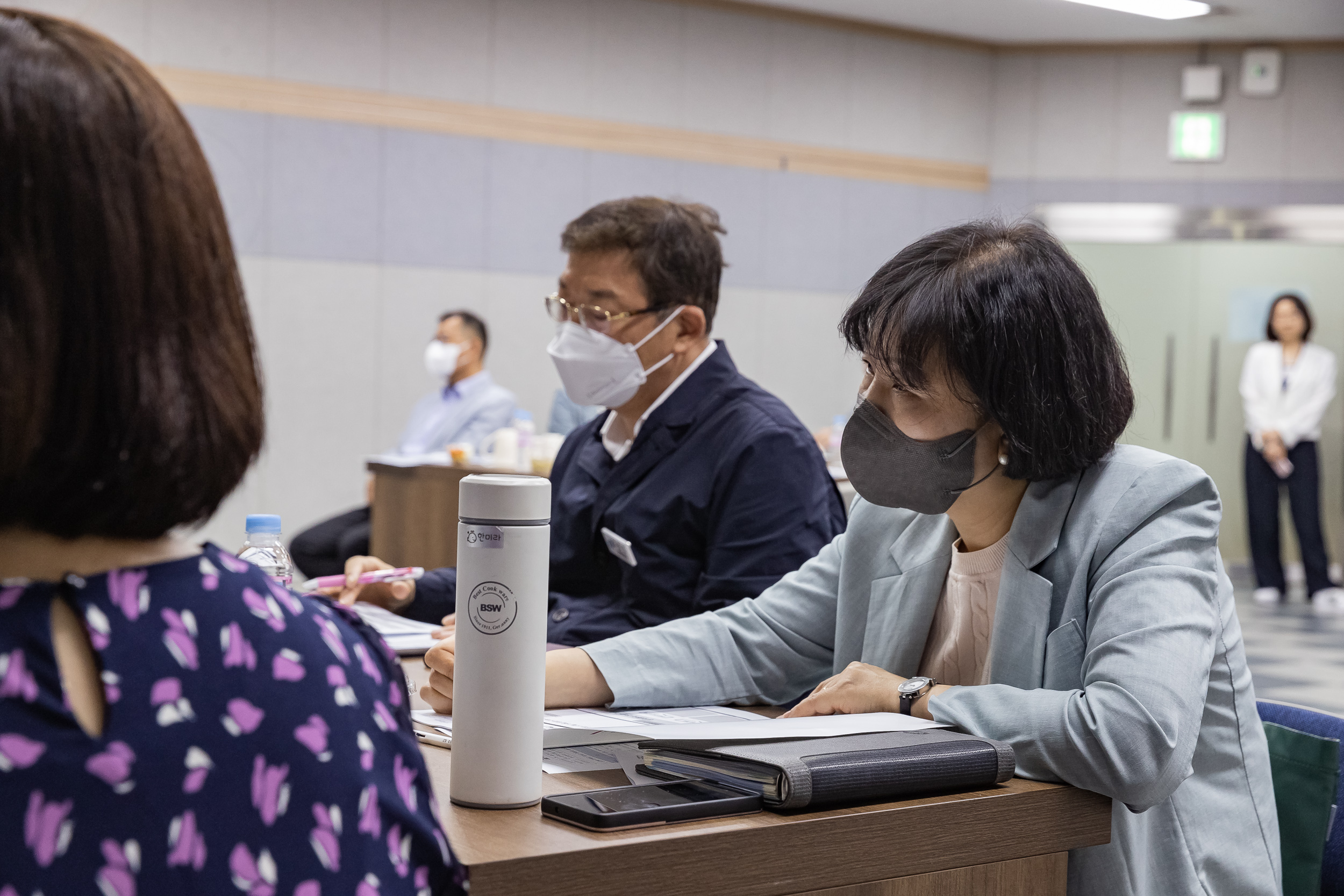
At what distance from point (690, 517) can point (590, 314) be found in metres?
0.58

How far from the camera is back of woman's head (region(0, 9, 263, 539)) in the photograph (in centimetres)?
70

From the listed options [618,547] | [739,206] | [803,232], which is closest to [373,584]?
[618,547]

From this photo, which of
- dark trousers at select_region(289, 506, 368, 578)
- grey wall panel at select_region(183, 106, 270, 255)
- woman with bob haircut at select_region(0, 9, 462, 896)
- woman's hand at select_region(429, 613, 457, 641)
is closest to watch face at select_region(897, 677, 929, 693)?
woman's hand at select_region(429, 613, 457, 641)

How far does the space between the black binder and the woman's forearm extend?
0.83 ft

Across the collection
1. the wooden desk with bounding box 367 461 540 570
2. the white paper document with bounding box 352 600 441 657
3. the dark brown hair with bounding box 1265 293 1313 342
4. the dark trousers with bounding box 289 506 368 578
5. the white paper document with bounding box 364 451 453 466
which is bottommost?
the dark trousers with bounding box 289 506 368 578

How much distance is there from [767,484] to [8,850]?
4.89 ft

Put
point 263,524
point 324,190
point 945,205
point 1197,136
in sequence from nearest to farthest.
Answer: point 263,524
point 324,190
point 1197,136
point 945,205

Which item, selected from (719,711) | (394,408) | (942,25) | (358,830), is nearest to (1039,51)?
(942,25)

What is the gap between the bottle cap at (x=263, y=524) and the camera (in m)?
1.72

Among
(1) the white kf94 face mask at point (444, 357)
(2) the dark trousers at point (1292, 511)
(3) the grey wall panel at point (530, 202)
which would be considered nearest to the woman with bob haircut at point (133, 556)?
(1) the white kf94 face mask at point (444, 357)

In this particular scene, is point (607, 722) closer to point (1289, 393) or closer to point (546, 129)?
point (546, 129)

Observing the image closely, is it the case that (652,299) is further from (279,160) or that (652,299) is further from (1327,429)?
(1327,429)

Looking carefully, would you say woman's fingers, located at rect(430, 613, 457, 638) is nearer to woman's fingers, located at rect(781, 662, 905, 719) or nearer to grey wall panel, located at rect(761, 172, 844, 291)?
woman's fingers, located at rect(781, 662, 905, 719)

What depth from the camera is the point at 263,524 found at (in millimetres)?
1738
